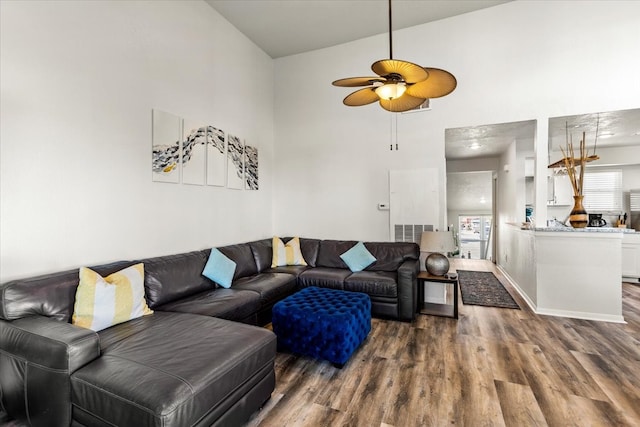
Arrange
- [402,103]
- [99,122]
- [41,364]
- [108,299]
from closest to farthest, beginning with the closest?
[41,364], [108,299], [99,122], [402,103]

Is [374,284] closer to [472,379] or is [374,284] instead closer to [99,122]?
[472,379]

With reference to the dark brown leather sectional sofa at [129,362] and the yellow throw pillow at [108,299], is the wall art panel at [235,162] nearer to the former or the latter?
the dark brown leather sectional sofa at [129,362]

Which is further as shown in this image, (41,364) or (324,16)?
(324,16)

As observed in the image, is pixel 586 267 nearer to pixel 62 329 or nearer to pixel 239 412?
pixel 239 412

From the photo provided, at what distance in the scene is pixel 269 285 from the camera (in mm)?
3248

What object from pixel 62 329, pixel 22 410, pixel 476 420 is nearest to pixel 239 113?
pixel 62 329

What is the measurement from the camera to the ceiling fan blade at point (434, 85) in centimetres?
210

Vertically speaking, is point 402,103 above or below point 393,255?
above

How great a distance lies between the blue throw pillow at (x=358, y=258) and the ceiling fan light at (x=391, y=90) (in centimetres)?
223

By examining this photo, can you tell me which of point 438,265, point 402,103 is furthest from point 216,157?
point 438,265

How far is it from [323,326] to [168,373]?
1.25 meters

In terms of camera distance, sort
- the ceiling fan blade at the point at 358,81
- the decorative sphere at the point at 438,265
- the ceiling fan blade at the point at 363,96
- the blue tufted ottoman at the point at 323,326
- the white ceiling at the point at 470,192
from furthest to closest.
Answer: the white ceiling at the point at 470,192
the decorative sphere at the point at 438,265
the ceiling fan blade at the point at 363,96
the blue tufted ottoman at the point at 323,326
the ceiling fan blade at the point at 358,81

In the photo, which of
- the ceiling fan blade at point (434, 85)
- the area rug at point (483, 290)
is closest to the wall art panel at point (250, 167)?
the ceiling fan blade at point (434, 85)

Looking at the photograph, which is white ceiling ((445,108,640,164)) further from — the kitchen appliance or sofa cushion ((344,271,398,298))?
sofa cushion ((344,271,398,298))
